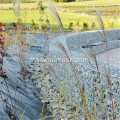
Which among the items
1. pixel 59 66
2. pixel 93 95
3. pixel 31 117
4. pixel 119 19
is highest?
pixel 119 19

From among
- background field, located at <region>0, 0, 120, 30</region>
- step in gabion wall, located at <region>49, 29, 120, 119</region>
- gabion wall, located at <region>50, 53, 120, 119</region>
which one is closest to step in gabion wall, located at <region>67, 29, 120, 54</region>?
step in gabion wall, located at <region>49, 29, 120, 119</region>

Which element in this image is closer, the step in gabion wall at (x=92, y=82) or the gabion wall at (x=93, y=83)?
the step in gabion wall at (x=92, y=82)

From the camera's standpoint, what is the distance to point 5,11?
15516 mm

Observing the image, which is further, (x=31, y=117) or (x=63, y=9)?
(x=63, y=9)

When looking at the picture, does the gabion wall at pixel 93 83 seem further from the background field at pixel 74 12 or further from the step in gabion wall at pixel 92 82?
the background field at pixel 74 12

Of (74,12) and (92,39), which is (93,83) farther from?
(74,12)

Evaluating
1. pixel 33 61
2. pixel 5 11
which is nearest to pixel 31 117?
pixel 33 61

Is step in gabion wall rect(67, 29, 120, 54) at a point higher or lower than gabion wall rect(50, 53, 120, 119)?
higher

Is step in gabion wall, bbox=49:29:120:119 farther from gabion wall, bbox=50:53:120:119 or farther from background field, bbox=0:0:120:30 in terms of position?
background field, bbox=0:0:120:30

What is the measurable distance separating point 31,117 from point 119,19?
1491 cm

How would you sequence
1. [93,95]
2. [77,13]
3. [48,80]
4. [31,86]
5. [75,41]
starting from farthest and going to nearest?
[77,13] → [75,41] → [48,80] → [31,86] → [93,95]

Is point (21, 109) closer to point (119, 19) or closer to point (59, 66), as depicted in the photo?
point (59, 66)

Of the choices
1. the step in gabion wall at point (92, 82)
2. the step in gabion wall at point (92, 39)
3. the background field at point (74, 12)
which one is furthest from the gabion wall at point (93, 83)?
the background field at point (74, 12)

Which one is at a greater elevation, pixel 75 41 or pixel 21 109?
pixel 75 41
